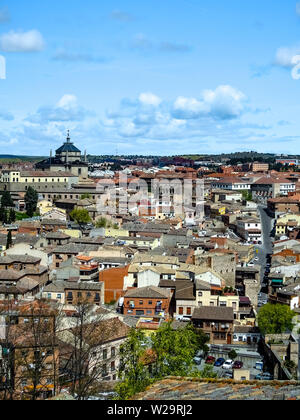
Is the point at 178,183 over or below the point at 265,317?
over

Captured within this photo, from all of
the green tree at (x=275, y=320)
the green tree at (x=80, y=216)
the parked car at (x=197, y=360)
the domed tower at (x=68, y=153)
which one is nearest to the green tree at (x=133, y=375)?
the parked car at (x=197, y=360)

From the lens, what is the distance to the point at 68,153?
172 ft

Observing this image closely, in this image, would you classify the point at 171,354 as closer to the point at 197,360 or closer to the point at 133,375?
the point at 133,375

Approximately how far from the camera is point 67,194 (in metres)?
40.3

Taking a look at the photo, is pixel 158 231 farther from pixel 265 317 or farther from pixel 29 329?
A: pixel 29 329

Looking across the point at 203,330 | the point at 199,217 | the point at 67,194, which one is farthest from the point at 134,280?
the point at 67,194

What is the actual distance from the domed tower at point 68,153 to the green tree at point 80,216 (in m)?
19.7

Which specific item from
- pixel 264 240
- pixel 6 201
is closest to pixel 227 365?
pixel 264 240

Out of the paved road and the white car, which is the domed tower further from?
the white car

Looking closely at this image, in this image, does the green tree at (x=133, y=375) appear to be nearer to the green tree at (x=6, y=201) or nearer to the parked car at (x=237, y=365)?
the parked car at (x=237, y=365)

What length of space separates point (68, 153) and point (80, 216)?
21.5 m

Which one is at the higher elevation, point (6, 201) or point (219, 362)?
point (6, 201)

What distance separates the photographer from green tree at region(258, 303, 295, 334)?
593 inches
